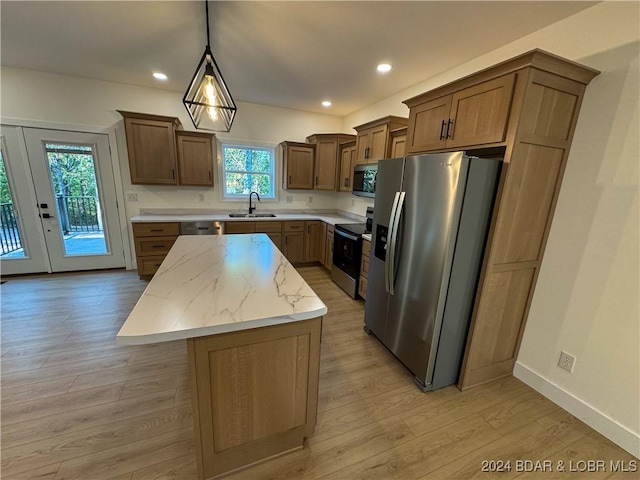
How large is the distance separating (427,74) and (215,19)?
2181mm

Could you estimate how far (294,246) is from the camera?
4363 mm

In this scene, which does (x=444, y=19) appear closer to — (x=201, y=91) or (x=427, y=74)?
(x=427, y=74)

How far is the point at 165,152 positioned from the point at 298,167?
1979mm

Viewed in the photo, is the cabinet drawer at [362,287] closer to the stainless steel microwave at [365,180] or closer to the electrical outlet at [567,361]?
the stainless steel microwave at [365,180]

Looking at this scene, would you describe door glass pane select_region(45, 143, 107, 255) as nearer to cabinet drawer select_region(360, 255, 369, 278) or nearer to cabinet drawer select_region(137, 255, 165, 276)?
cabinet drawer select_region(137, 255, 165, 276)

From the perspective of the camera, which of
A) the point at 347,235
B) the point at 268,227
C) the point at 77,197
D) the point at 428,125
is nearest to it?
the point at 428,125

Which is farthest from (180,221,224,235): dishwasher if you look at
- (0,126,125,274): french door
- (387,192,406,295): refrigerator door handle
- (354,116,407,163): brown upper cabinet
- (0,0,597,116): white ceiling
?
(387,192,406,295): refrigerator door handle

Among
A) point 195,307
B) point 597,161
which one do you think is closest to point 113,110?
point 195,307

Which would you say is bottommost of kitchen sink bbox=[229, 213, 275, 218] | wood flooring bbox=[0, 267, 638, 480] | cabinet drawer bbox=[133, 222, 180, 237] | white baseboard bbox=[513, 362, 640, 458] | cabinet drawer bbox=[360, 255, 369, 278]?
wood flooring bbox=[0, 267, 638, 480]

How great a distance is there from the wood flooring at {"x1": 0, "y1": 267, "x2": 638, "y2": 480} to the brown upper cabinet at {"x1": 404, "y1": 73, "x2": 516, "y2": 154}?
1852 mm

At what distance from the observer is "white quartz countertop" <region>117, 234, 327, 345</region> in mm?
1004

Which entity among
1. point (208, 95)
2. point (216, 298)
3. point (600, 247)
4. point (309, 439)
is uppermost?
point (208, 95)

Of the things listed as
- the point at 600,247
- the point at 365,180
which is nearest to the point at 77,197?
the point at 365,180

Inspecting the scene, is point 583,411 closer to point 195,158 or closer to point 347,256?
point 347,256
